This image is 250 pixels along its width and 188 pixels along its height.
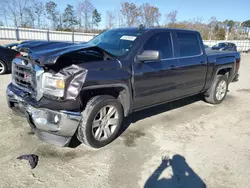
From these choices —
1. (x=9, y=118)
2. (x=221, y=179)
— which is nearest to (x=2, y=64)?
(x=9, y=118)

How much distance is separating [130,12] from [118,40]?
1136 inches

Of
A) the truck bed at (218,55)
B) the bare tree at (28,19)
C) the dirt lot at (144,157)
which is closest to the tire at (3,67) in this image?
the dirt lot at (144,157)

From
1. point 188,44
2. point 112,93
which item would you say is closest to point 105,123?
point 112,93

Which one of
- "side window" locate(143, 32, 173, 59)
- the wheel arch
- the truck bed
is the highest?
"side window" locate(143, 32, 173, 59)

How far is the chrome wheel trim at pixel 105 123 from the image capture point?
333 centimetres

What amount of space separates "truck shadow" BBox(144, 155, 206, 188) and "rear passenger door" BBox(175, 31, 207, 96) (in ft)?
6.42

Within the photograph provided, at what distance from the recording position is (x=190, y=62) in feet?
15.4

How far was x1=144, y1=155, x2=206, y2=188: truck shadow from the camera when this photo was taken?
104 inches

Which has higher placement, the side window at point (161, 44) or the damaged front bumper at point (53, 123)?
the side window at point (161, 44)

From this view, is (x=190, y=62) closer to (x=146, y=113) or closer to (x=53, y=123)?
(x=146, y=113)

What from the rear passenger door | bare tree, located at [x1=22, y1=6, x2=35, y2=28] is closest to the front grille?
the rear passenger door

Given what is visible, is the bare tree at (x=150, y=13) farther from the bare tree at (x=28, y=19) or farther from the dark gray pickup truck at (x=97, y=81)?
the dark gray pickup truck at (x=97, y=81)

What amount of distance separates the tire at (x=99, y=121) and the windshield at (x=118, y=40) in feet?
2.88

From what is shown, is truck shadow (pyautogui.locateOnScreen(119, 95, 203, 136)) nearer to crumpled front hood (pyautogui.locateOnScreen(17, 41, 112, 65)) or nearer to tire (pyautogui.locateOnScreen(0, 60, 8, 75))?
crumpled front hood (pyautogui.locateOnScreen(17, 41, 112, 65))
